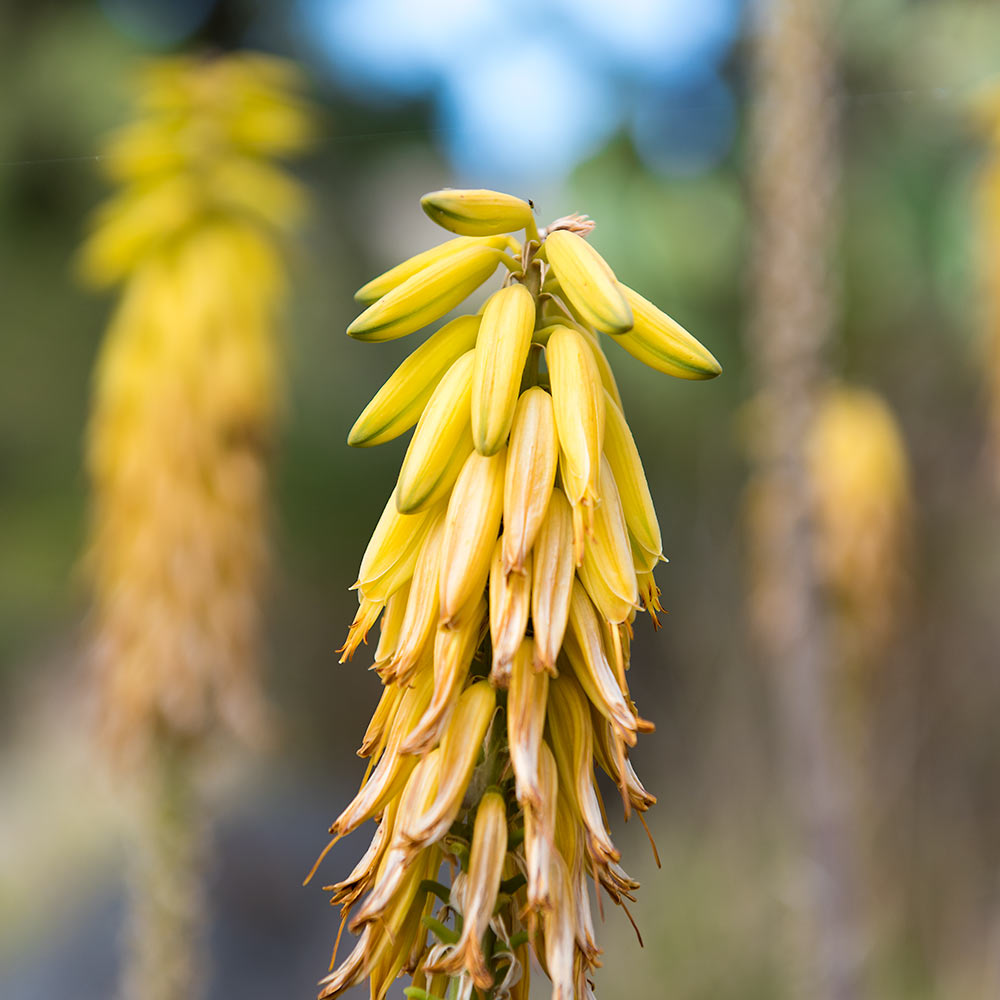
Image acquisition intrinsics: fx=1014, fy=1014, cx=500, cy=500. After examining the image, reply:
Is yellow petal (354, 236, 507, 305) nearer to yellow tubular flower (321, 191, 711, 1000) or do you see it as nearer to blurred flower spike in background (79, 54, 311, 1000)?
yellow tubular flower (321, 191, 711, 1000)

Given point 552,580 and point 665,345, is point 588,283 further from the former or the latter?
point 552,580

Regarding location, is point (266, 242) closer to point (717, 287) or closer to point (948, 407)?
point (717, 287)

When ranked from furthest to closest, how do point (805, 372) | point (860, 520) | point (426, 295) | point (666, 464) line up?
1. point (666, 464)
2. point (860, 520)
3. point (805, 372)
4. point (426, 295)

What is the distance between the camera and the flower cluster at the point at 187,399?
3010mm

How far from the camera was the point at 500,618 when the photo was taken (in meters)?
0.83

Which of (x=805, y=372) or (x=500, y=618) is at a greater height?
(x=805, y=372)

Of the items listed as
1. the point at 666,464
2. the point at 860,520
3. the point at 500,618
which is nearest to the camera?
the point at 500,618

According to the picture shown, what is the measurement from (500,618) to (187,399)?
7.93ft

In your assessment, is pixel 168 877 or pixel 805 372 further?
pixel 805 372

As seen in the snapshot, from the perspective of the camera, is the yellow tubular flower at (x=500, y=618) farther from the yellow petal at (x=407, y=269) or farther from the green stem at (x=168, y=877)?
the green stem at (x=168, y=877)

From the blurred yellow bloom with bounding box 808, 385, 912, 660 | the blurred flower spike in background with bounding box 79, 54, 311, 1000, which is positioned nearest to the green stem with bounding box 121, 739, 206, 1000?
the blurred flower spike in background with bounding box 79, 54, 311, 1000

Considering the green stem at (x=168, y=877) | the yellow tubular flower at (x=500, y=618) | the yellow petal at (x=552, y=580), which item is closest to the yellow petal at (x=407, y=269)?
the yellow tubular flower at (x=500, y=618)

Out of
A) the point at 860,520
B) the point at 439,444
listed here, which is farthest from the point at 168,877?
the point at 860,520

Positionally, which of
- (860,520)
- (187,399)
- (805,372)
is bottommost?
(187,399)
